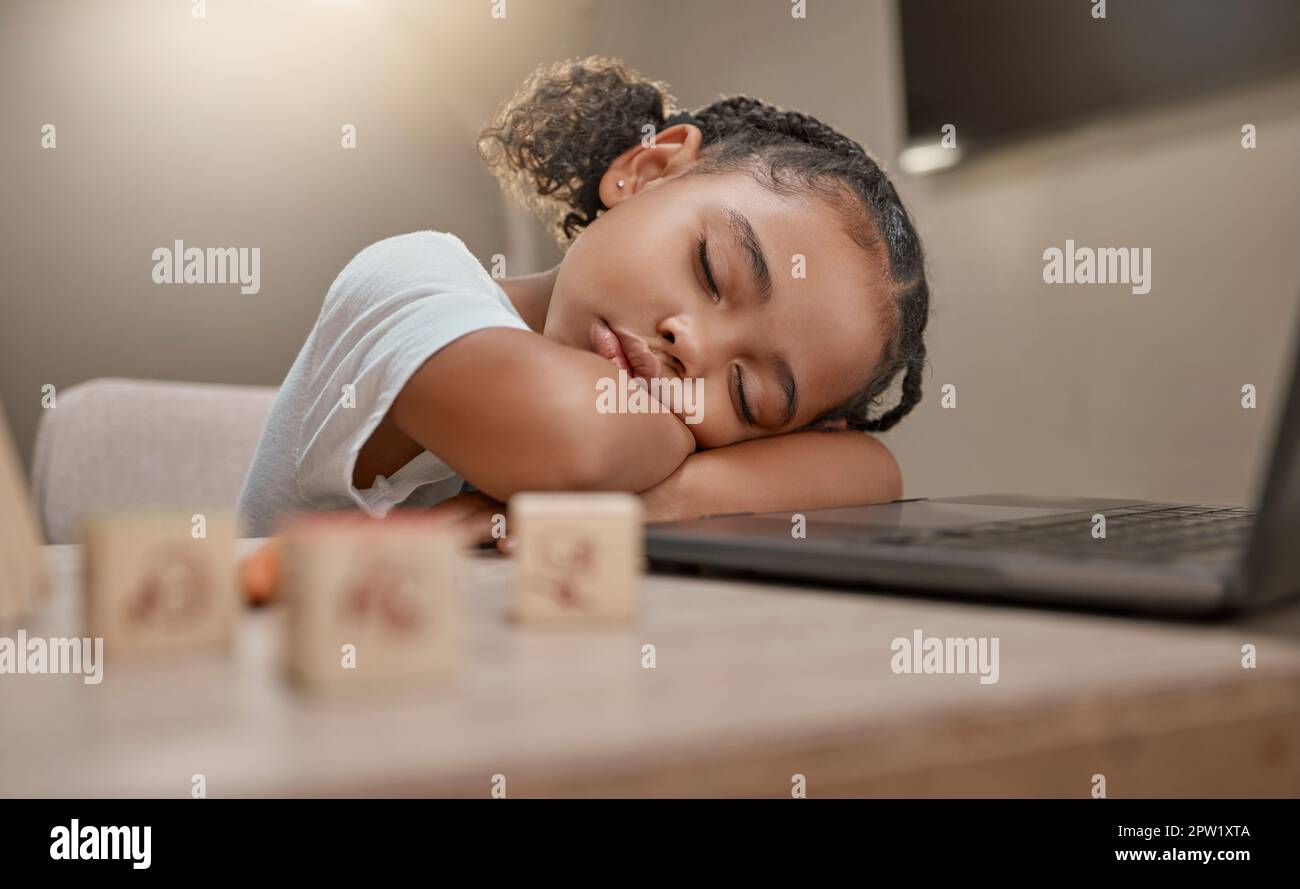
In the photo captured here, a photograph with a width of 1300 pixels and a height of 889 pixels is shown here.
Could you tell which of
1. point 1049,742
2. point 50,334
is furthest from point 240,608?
point 50,334

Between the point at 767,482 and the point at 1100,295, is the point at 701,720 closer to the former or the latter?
the point at 767,482

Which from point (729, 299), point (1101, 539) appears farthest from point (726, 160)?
point (1101, 539)

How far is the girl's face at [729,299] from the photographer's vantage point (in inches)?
35.4

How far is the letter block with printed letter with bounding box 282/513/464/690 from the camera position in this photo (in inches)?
11.6

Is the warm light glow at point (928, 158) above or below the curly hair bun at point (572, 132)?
above

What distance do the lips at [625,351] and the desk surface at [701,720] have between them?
0.53 m

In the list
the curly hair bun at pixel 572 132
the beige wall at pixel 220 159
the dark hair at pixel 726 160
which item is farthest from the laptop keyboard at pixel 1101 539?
the beige wall at pixel 220 159

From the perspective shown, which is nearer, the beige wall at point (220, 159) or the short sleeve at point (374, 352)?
the short sleeve at point (374, 352)

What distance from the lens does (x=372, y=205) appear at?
2.78 meters

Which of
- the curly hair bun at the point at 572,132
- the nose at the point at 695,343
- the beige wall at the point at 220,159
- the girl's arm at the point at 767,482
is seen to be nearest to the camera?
the girl's arm at the point at 767,482

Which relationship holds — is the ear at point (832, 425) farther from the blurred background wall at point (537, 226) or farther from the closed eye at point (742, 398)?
the blurred background wall at point (537, 226)

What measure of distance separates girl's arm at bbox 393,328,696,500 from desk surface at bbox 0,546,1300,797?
0.96ft

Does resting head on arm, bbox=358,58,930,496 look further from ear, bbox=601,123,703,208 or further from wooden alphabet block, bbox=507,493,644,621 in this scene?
wooden alphabet block, bbox=507,493,644,621

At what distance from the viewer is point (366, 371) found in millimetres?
741
